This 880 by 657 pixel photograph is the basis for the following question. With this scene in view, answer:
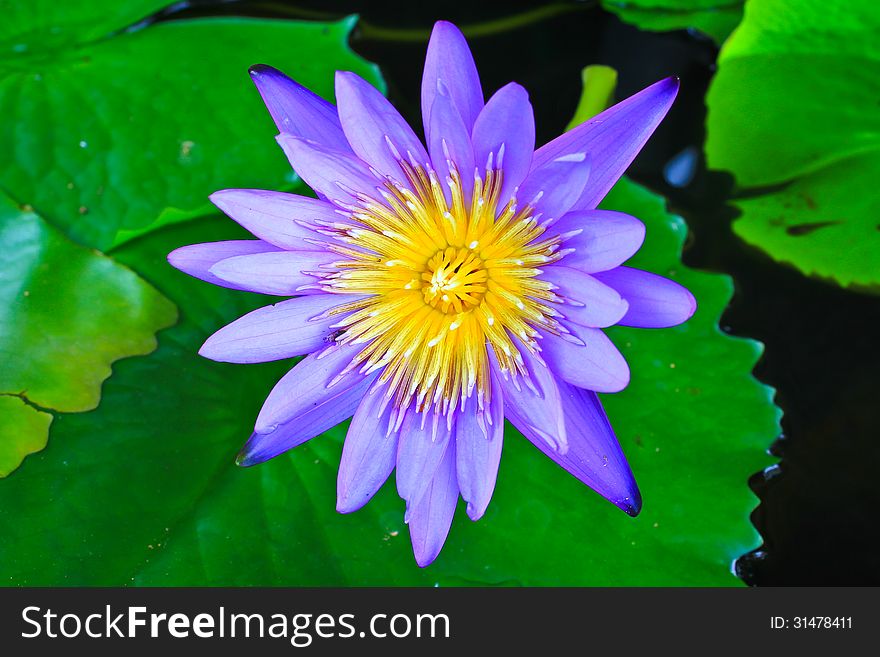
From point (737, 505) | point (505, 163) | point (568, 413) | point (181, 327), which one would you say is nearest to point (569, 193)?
point (505, 163)

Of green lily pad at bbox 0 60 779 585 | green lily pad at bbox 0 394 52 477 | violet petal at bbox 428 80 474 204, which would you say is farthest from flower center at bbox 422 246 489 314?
green lily pad at bbox 0 394 52 477

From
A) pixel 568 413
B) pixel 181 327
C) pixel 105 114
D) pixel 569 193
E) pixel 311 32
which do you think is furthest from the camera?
pixel 311 32

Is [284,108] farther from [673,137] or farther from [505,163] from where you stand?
[673,137]

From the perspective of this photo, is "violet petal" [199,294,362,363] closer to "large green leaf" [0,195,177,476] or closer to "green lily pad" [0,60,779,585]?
"green lily pad" [0,60,779,585]

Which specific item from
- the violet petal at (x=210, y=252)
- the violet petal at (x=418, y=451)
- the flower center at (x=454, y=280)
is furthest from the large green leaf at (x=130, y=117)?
the violet petal at (x=418, y=451)

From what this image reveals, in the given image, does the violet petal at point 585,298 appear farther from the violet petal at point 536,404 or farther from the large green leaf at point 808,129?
the large green leaf at point 808,129
